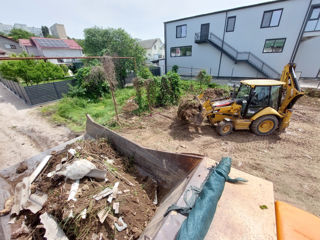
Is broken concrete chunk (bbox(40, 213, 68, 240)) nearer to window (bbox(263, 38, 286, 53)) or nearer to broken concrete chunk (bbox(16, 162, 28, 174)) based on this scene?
broken concrete chunk (bbox(16, 162, 28, 174))

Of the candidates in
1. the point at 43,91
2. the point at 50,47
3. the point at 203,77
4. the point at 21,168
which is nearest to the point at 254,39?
the point at 203,77

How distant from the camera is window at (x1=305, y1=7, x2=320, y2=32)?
34.3 feet

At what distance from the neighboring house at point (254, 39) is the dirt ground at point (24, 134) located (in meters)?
15.5

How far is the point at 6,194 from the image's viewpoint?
2.84 meters

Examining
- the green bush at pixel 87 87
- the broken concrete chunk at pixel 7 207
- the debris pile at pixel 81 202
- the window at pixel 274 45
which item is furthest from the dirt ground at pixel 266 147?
the window at pixel 274 45

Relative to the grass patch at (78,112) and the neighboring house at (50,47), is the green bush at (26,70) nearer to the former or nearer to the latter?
the grass patch at (78,112)

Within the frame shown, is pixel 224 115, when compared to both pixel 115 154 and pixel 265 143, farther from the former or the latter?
pixel 115 154

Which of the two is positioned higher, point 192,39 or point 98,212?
point 192,39

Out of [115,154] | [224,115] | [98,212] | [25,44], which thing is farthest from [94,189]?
[25,44]

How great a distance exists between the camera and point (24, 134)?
540cm

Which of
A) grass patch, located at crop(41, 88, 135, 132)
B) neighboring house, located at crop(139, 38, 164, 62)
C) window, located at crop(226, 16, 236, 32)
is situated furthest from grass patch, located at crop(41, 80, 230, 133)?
neighboring house, located at crop(139, 38, 164, 62)

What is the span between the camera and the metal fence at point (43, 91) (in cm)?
823

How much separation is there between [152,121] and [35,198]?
4484mm

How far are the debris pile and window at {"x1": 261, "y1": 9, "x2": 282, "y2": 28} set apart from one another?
16581 millimetres
